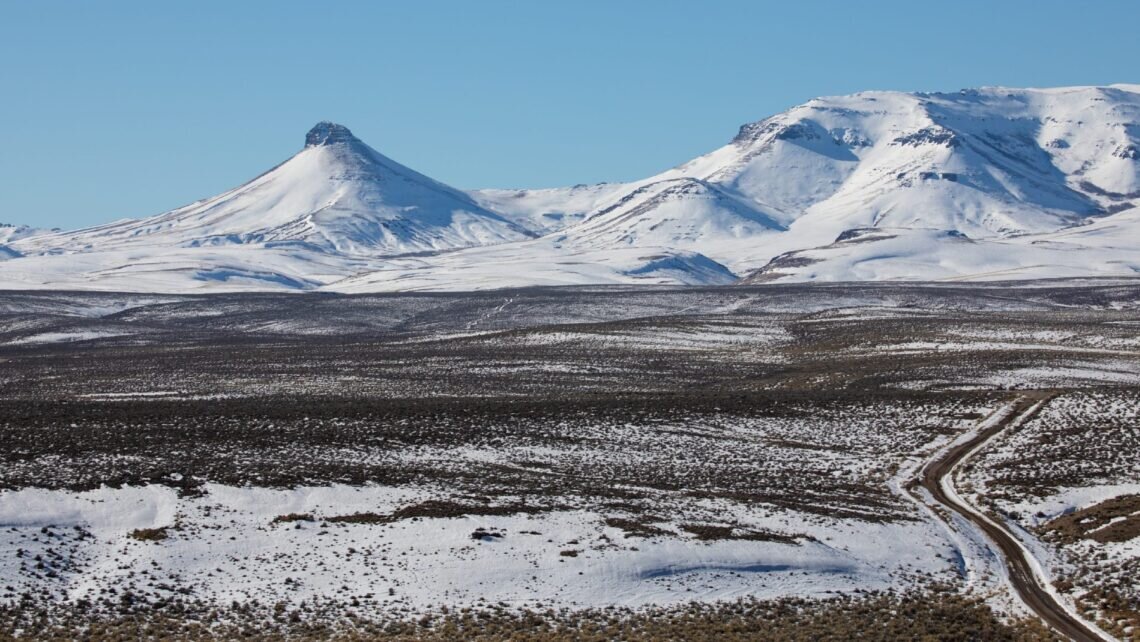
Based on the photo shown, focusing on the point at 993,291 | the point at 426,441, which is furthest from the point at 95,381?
the point at 993,291

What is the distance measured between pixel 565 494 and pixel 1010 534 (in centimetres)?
1336

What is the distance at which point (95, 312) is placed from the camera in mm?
148375

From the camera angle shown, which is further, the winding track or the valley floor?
the valley floor

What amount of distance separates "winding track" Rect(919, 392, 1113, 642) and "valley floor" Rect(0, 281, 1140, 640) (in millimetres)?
439

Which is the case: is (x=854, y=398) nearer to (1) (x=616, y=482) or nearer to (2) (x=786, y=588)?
(1) (x=616, y=482)

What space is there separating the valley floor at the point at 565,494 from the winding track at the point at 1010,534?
0.44m

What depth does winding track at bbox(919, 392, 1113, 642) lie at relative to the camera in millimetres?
28062

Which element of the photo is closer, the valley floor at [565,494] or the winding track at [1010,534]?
the winding track at [1010,534]

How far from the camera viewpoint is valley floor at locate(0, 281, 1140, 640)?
29.4 metres

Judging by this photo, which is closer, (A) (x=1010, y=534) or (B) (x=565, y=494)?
(A) (x=1010, y=534)

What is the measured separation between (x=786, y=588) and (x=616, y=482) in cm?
1179

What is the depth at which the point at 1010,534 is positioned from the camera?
35.6m

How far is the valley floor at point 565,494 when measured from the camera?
1158 inches

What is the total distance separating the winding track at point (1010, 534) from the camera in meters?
28.1
